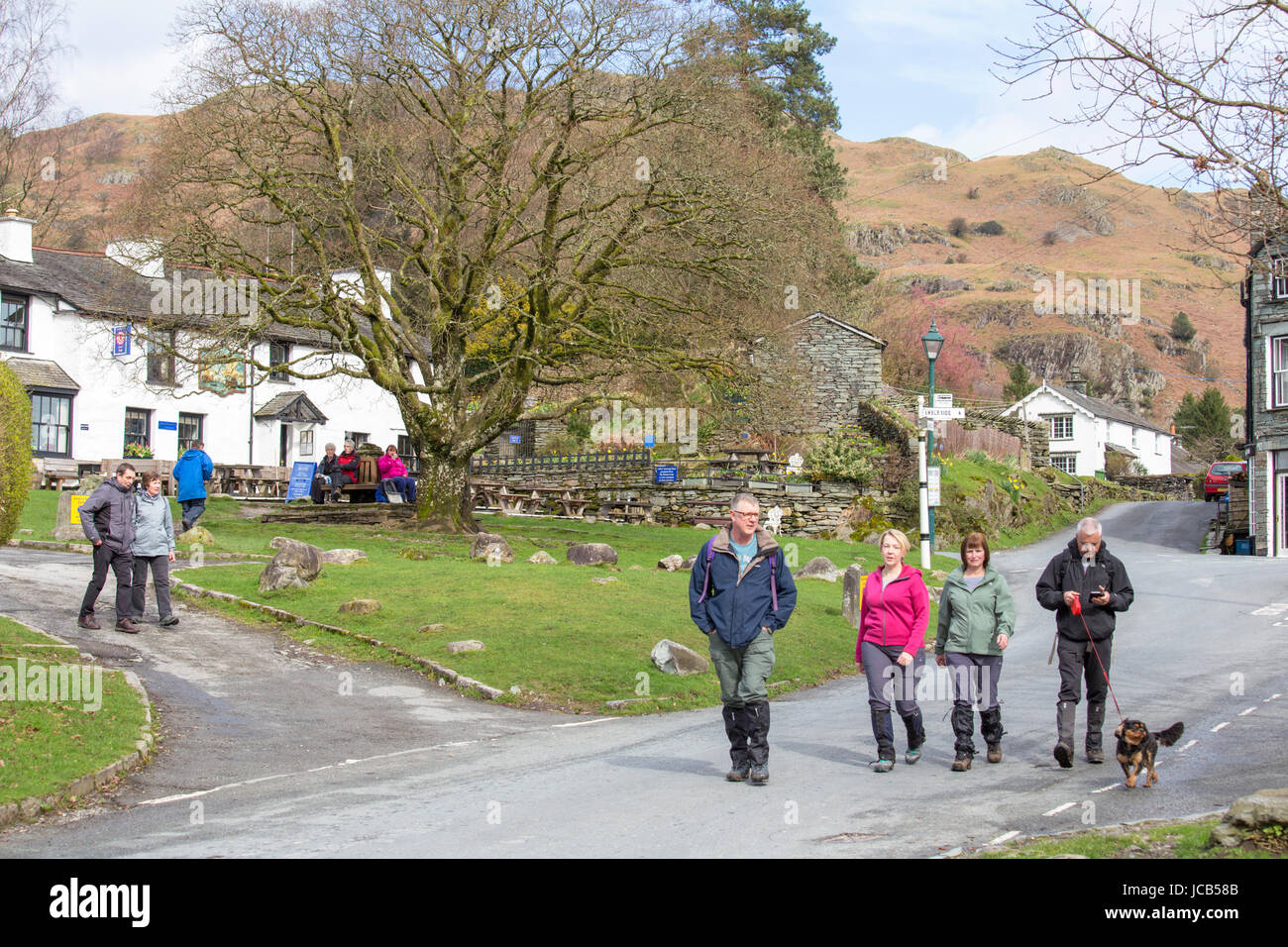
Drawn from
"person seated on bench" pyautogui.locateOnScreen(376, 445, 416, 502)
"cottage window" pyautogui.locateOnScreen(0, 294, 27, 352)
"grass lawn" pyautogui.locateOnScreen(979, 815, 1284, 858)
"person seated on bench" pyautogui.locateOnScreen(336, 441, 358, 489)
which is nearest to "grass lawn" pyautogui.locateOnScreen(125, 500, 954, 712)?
"grass lawn" pyautogui.locateOnScreen(979, 815, 1284, 858)

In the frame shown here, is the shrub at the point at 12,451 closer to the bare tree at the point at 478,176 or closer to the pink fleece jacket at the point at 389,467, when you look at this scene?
the bare tree at the point at 478,176

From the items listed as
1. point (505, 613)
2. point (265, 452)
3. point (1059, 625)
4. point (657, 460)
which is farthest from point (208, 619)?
point (265, 452)

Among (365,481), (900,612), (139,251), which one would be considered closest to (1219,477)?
(365,481)

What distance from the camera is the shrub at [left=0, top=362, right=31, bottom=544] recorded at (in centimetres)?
1213

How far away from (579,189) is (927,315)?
183 ft

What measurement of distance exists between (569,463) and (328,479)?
9.62 meters

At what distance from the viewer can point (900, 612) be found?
984cm

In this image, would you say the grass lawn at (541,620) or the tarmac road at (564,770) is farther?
the grass lawn at (541,620)

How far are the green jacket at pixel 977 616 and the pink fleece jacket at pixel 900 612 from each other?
273 mm

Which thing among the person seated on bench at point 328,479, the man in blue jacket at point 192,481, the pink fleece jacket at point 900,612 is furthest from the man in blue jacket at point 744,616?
the person seated on bench at point 328,479

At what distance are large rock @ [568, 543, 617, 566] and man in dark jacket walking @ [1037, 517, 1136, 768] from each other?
43.9ft

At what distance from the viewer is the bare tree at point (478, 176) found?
2570cm

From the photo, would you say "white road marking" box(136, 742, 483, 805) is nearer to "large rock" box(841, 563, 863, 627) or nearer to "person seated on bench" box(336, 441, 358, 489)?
"large rock" box(841, 563, 863, 627)

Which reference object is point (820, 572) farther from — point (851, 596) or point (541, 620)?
point (541, 620)
